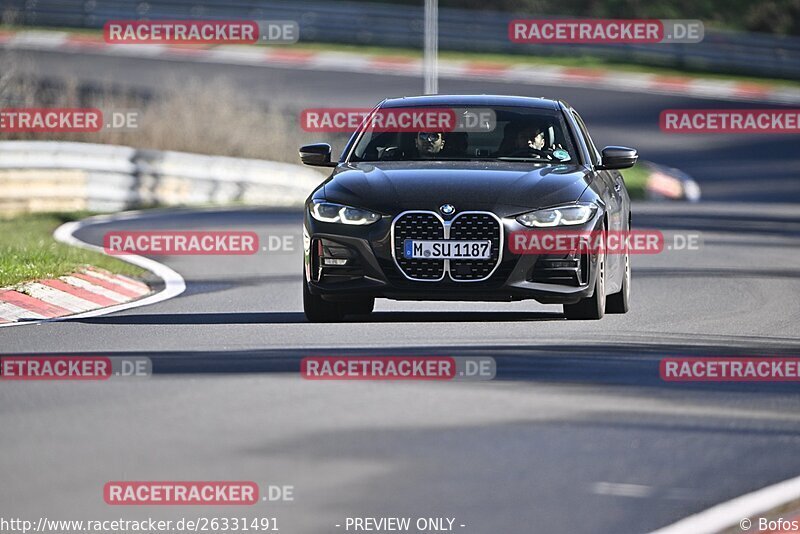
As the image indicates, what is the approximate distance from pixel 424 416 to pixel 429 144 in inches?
181

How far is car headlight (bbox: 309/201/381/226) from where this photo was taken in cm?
1141

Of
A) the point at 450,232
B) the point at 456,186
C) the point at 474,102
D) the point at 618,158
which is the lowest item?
the point at 450,232

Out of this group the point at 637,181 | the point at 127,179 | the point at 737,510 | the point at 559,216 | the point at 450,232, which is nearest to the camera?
the point at 737,510

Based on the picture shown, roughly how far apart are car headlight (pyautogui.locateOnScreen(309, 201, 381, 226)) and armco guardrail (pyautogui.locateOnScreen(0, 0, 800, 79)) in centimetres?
3691

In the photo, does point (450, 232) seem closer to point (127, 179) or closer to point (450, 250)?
point (450, 250)

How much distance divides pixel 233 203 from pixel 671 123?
600 inches

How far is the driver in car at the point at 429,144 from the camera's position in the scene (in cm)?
1263

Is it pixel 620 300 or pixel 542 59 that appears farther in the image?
pixel 542 59

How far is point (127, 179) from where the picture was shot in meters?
24.5

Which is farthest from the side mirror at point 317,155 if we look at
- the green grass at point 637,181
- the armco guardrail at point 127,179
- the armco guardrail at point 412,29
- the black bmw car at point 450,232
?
the armco guardrail at point 412,29

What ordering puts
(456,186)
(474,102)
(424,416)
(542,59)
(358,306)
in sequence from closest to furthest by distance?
1. (424,416)
2. (456,186)
3. (358,306)
4. (474,102)
5. (542,59)

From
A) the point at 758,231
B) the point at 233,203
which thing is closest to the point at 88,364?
the point at 758,231

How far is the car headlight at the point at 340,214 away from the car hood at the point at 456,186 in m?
0.04

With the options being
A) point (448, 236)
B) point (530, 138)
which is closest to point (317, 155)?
point (530, 138)
